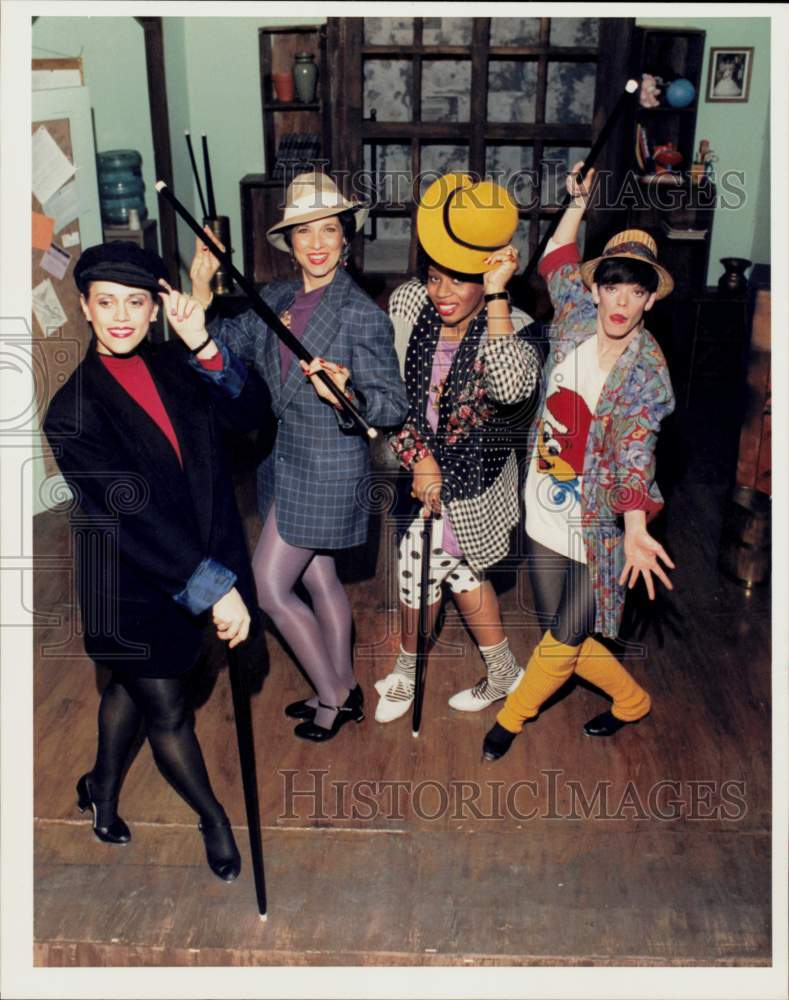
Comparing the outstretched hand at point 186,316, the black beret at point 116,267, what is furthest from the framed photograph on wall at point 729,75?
the black beret at point 116,267

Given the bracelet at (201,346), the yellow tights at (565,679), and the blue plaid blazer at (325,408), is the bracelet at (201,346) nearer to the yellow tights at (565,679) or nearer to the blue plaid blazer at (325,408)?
the blue plaid blazer at (325,408)

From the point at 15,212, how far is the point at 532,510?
1.51m

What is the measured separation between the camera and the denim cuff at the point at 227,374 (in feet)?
8.54

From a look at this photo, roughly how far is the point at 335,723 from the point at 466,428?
970mm

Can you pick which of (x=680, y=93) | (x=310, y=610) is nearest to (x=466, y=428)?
(x=310, y=610)

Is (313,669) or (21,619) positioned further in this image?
(313,669)

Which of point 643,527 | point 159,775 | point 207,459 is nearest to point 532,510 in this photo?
point 643,527

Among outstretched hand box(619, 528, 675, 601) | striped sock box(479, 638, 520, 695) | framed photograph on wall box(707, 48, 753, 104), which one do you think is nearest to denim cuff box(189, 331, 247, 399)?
outstretched hand box(619, 528, 675, 601)

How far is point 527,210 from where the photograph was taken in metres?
5.10

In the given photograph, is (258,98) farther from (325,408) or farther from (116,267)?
(116,267)

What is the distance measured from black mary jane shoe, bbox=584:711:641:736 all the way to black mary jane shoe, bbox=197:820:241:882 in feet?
3.66

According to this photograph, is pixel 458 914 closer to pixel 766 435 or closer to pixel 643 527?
pixel 643 527

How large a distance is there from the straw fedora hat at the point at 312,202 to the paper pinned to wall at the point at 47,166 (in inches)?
71.1

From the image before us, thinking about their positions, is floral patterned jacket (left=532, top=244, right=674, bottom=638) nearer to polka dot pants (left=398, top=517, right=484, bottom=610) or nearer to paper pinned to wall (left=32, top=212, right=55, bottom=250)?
polka dot pants (left=398, top=517, right=484, bottom=610)
